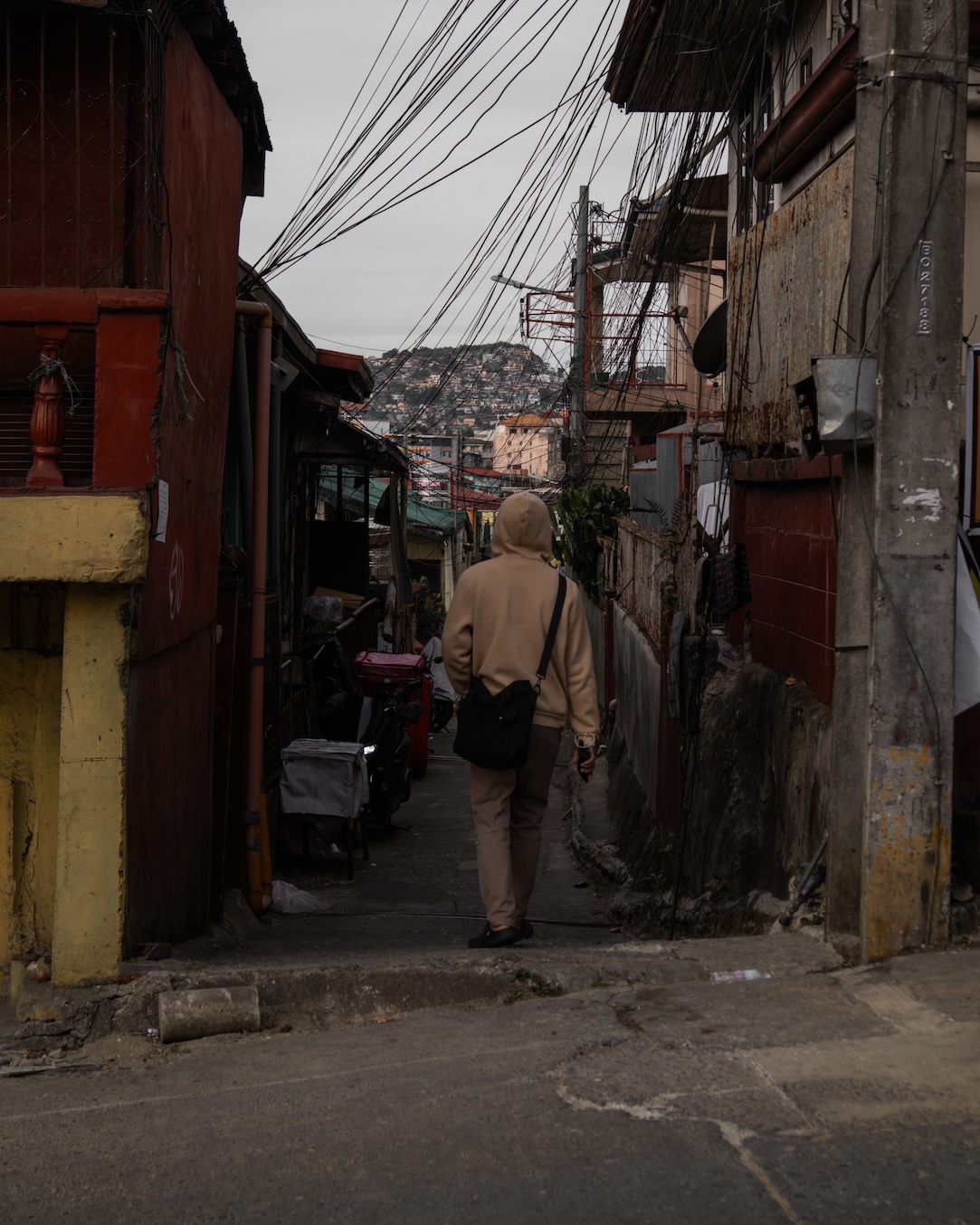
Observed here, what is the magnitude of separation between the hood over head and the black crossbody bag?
13.7 inches

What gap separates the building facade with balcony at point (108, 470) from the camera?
14.6 ft

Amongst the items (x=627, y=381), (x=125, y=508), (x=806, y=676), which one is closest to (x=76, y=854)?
(x=125, y=508)

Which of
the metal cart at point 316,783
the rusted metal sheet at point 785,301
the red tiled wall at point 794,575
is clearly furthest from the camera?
the metal cart at point 316,783

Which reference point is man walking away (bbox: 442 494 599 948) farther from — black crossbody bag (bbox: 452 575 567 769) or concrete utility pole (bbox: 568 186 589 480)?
concrete utility pole (bbox: 568 186 589 480)

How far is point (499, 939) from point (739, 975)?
121 centimetres

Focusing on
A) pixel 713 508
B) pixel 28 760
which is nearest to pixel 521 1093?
pixel 28 760

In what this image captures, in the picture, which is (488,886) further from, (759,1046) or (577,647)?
(759,1046)

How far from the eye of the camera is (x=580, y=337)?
2206 centimetres

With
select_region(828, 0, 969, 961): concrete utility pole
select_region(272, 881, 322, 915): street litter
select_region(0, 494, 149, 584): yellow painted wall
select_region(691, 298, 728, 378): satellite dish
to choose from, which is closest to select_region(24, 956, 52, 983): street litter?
select_region(0, 494, 149, 584): yellow painted wall

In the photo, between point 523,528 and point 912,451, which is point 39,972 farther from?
point 912,451

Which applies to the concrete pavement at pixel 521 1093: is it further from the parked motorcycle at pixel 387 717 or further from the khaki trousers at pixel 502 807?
the parked motorcycle at pixel 387 717

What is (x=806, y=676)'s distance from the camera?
19.6 feet

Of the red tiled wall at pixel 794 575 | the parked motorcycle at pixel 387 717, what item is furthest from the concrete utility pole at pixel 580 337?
the red tiled wall at pixel 794 575

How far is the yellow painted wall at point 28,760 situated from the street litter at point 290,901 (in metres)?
3.10
